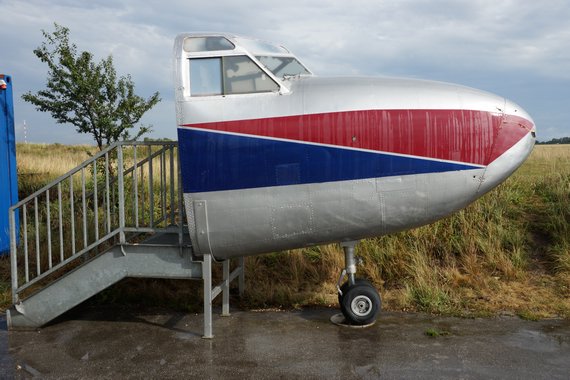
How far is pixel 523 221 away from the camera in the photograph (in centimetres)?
897

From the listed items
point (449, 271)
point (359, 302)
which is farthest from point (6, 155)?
point (449, 271)

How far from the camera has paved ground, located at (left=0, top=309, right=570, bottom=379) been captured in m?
4.69

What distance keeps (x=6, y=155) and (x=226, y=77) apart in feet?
19.7

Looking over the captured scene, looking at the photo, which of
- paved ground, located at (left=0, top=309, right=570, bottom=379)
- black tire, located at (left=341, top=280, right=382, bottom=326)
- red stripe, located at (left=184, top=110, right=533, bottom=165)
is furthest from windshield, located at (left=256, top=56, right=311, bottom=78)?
paved ground, located at (left=0, top=309, right=570, bottom=379)

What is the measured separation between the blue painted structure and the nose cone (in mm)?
8225

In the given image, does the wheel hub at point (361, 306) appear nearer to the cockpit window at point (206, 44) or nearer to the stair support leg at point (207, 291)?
the stair support leg at point (207, 291)

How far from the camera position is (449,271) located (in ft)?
25.1

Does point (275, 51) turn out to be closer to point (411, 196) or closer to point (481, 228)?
point (411, 196)

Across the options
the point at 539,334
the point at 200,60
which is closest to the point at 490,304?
the point at 539,334

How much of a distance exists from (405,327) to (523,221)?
432 cm

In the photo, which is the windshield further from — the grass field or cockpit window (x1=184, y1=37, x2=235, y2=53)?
the grass field

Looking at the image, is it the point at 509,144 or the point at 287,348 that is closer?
the point at 509,144

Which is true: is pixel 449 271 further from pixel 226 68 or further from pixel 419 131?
pixel 226 68

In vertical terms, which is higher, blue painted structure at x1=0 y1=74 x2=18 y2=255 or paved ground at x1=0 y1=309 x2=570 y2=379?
blue painted structure at x1=0 y1=74 x2=18 y2=255
